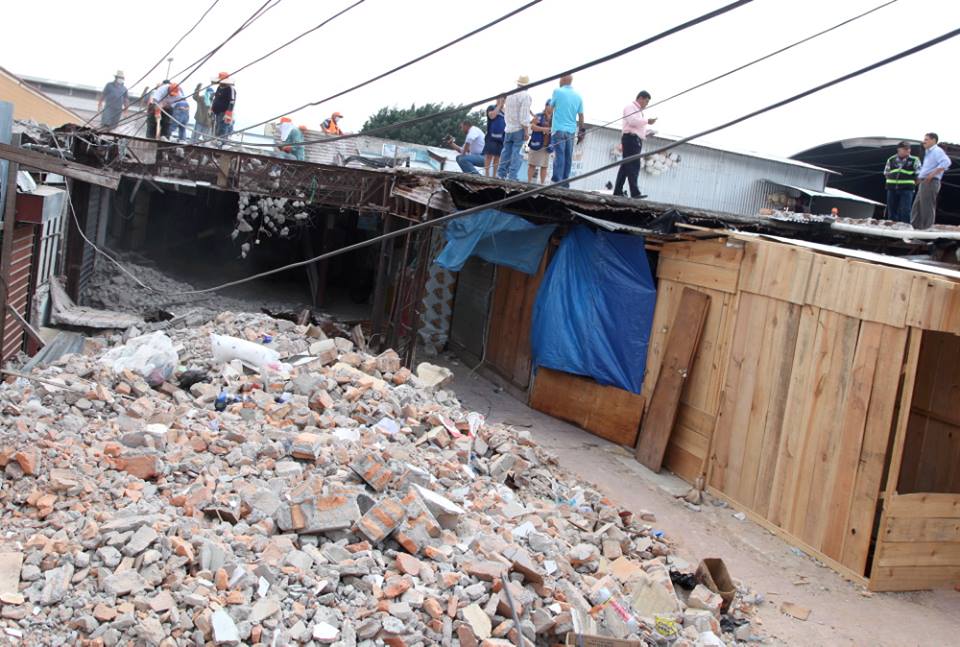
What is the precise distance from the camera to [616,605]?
241 inches

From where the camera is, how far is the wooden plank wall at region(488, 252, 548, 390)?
14.1 meters

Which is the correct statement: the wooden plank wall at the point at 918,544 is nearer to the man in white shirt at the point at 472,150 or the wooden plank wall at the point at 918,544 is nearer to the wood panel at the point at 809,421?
the wood panel at the point at 809,421

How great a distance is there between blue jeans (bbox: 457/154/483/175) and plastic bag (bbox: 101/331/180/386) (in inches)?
293

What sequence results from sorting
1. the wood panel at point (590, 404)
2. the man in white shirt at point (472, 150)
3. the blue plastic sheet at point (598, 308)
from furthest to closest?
the man in white shirt at point (472, 150)
the blue plastic sheet at point (598, 308)
the wood panel at point (590, 404)

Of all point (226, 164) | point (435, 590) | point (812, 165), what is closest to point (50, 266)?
point (226, 164)

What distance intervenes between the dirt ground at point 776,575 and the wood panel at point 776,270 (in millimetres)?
2555

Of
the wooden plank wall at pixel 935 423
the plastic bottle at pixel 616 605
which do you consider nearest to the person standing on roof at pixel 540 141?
the wooden plank wall at pixel 935 423

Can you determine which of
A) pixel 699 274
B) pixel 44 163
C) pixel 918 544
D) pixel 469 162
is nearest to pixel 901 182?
pixel 699 274

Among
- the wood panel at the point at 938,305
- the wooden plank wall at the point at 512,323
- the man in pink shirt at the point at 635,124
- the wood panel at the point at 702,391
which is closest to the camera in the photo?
the wood panel at the point at 938,305

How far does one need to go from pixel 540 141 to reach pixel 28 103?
1145 cm

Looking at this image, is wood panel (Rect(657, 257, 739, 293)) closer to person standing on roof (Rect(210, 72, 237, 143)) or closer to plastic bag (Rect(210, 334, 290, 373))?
plastic bag (Rect(210, 334, 290, 373))

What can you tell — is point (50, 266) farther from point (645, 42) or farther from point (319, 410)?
point (645, 42)

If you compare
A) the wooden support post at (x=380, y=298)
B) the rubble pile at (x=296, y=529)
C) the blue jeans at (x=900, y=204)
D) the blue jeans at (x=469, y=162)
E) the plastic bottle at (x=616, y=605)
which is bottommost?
the plastic bottle at (x=616, y=605)

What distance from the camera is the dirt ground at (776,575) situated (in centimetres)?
726
